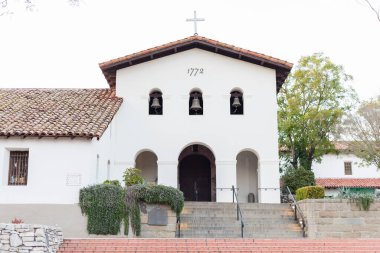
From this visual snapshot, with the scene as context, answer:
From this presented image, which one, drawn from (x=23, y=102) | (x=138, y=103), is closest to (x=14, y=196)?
(x=23, y=102)

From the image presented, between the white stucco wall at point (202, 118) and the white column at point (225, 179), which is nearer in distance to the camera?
the white column at point (225, 179)

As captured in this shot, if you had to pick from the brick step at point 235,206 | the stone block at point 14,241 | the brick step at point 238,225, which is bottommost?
the stone block at point 14,241

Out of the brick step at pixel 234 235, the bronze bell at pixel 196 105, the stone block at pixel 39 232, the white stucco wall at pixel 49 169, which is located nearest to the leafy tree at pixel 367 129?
the bronze bell at pixel 196 105

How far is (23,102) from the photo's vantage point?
2014 centimetres

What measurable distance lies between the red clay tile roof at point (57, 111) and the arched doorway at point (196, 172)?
14.1 ft

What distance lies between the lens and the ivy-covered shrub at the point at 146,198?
1611 cm

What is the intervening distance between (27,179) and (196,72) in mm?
8860

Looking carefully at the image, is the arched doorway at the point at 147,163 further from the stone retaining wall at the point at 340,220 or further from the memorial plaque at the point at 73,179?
the stone retaining wall at the point at 340,220

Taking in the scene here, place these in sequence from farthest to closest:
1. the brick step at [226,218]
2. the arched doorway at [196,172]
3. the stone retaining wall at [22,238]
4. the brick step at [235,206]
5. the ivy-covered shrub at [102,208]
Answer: the arched doorway at [196,172] < the brick step at [235,206] < the brick step at [226,218] < the ivy-covered shrub at [102,208] < the stone retaining wall at [22,238]

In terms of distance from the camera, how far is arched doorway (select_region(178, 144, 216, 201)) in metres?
22.5

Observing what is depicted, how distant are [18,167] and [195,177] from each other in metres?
8.76

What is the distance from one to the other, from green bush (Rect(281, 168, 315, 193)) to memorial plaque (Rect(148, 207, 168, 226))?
12.3m

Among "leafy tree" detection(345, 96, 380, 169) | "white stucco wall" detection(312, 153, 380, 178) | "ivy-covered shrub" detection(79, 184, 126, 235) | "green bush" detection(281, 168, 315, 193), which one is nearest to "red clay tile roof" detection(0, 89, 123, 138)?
"ivy-covered shrub" detection(79, 184, 126, 235)

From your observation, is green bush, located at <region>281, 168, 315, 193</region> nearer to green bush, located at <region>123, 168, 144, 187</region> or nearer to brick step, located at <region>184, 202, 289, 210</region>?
brick step, located at <region>184, 202, 289, 210</region>
